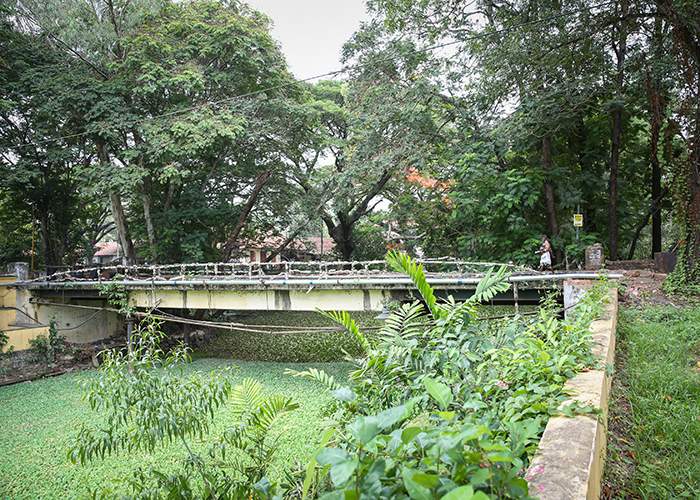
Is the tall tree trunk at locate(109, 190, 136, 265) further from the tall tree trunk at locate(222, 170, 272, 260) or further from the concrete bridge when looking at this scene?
the tall tree trunk at locate(222, 170, 272, 260)

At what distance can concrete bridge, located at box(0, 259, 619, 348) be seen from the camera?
882 centimetres

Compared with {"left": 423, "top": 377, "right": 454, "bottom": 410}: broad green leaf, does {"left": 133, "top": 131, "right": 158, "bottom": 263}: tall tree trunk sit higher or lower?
higher

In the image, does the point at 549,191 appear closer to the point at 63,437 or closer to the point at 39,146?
the point at 63,437

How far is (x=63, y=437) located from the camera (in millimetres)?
7496

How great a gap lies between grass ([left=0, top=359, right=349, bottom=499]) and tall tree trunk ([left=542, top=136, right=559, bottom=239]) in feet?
22.6

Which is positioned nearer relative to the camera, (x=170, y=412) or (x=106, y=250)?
(x=170, y=412)

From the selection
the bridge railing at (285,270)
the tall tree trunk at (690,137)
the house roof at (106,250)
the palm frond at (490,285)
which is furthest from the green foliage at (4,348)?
the house roof at (106,250)

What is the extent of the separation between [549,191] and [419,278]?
1070 cm

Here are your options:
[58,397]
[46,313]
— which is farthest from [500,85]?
[46,313]

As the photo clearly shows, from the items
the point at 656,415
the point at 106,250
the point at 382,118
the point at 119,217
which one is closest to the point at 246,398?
the point at 656,415

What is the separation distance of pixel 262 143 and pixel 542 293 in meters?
10.4

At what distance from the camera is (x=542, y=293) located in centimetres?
833

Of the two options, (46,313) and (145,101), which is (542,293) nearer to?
(145,101)

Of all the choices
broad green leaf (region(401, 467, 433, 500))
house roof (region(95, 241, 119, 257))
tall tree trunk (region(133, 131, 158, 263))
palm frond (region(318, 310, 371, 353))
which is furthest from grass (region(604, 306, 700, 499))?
house roof (region(95, 241, 119, 257))
